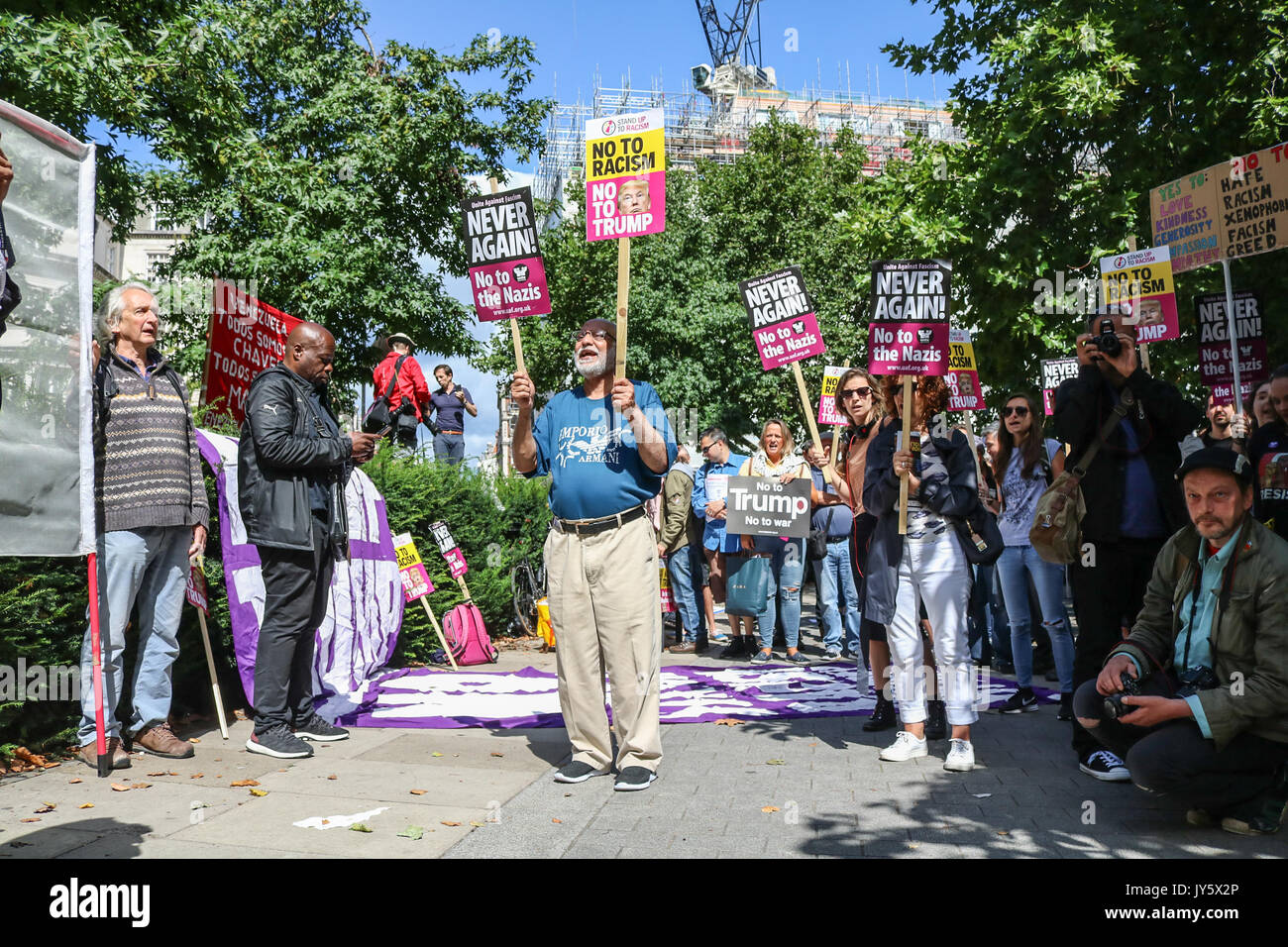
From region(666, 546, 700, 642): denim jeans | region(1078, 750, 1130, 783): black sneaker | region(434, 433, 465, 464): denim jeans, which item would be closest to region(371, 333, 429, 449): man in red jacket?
region(434, 433, 465, 464): denim jeans

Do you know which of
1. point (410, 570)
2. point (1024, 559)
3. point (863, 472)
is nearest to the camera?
point (863, 472)

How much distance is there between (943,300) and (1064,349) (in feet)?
32.8

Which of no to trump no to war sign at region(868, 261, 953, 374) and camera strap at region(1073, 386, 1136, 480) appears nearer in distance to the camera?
camera strap at region(1073, 386, 1136, 480)

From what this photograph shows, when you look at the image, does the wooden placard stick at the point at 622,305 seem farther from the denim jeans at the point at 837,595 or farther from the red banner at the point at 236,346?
the denim jeans at the point at 837,595

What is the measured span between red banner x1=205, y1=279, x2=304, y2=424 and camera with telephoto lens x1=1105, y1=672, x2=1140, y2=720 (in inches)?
242

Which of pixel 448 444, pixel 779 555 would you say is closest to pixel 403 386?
pixel 448 444

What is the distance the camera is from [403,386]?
45.0 ft

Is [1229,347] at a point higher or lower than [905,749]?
higher

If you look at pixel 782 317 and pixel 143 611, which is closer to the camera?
pixel 143 611

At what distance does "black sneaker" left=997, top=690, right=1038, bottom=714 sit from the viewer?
7.46 meters

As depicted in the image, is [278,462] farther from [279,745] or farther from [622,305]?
[622,305]

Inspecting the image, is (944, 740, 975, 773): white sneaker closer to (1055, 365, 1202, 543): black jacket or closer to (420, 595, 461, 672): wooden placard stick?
(1055, 365, 1202, 543): black jacket

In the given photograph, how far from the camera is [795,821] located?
4602 millimetres

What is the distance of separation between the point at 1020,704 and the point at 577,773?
3634 mm
